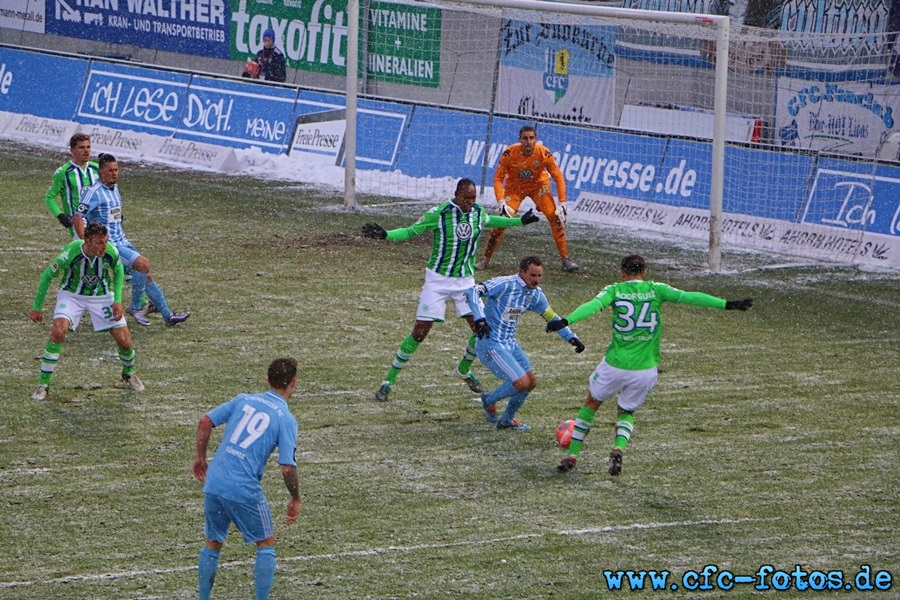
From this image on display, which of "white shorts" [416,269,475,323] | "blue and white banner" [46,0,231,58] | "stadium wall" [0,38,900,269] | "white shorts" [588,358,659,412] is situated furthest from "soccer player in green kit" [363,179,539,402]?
"blue and white banner" [46,0,231,58]

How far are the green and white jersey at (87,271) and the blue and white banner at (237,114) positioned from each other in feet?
43.1

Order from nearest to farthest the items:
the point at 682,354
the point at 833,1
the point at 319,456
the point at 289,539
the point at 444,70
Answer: the point at 289,539, the point at 319,456, the point at 682,354, the point at 833,1, the point at 444,70

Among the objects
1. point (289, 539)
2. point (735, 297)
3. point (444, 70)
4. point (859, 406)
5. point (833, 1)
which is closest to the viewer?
point (289, 539)

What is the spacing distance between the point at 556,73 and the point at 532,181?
751 centimetres

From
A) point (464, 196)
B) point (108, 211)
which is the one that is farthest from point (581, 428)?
point (108, 211)

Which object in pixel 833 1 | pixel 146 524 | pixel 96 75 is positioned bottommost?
pixel 146 524

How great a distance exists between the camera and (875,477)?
1121cm

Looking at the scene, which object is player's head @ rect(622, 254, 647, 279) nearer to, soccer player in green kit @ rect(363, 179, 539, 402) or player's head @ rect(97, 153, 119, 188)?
soccer player in green kit @ rect(363, 179, 539, 402)

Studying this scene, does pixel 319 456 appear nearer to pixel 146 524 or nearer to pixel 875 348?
pixel 146 524

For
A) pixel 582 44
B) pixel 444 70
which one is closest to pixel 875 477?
pixel 582 44

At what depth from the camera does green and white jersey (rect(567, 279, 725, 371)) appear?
11.0 m

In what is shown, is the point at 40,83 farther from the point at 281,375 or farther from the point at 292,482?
the point at 292,482

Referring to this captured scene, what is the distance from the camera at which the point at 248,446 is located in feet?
27.2

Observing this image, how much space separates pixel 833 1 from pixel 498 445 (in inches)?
648
